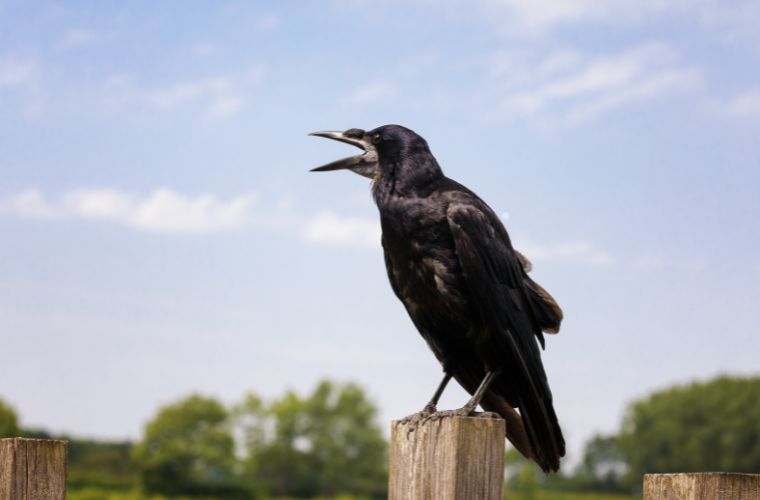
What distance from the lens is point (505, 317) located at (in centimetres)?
477

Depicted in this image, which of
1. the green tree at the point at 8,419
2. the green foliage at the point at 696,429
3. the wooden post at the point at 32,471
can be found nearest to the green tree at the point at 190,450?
the green tree at the point at 8,419

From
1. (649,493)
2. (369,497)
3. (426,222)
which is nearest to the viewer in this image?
(649,493)

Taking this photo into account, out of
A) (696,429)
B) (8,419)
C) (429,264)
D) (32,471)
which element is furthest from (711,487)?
(696,429)

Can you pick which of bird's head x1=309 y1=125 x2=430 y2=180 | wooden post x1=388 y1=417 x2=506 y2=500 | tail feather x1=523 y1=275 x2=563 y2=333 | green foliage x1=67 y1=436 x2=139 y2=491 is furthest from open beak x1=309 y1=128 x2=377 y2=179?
green foliage x1=67 y1=436 x2=139 y2=491

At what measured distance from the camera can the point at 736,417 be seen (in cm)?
8206

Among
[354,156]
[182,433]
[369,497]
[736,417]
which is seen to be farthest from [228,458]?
[354,156]

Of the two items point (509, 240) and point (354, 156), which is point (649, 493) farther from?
point (354, 156)

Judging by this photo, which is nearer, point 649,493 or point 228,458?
point 649,493

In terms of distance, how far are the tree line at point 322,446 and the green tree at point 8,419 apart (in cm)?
1366

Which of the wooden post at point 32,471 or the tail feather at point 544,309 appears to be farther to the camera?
the tail feather at point 544,309

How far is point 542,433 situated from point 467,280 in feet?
2.81

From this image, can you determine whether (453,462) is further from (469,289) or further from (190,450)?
(190,450)

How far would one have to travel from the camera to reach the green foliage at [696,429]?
7988cm

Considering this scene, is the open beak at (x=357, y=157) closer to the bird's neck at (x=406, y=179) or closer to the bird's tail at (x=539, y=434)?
the bird's neck at (x=406, y=179)
